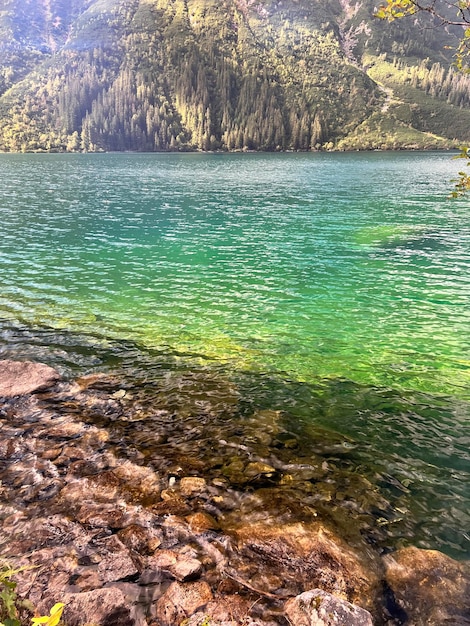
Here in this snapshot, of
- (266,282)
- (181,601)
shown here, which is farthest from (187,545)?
(266,282)

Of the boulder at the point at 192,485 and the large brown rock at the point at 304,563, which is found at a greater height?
the large brown rock at the point at 304,563

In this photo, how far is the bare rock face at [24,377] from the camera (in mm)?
12935

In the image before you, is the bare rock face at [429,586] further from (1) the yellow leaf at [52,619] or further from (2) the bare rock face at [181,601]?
(1) the yellow leaf at [52,619]

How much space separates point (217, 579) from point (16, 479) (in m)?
4.98

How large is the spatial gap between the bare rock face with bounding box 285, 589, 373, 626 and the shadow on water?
2.02 metres

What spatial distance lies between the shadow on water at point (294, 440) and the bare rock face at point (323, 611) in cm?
202

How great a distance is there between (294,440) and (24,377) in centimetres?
890

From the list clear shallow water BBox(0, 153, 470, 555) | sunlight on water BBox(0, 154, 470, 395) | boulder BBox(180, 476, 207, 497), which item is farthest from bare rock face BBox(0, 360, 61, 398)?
boulder BBox(180, 476, 207, 497)

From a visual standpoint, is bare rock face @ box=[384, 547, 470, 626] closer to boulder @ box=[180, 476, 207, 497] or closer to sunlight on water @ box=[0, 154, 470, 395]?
boulder @ box=[180, 476, 207, 497]

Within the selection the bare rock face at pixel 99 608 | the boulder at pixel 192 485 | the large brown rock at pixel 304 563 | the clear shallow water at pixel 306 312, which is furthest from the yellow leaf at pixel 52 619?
the clear shallow water at pixel 306 312

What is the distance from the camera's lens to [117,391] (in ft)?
43.6

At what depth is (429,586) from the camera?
671 cm

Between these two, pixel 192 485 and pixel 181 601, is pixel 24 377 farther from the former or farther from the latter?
pixel 181 601

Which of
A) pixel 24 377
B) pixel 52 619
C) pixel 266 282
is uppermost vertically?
pixel 52 619
